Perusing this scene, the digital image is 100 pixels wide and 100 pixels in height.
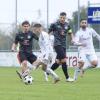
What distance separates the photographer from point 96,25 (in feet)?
116

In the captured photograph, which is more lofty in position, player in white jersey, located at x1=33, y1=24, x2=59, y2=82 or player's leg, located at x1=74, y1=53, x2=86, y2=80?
player in white jersey, located at x1=33, y1=24, x2=59, y2=82

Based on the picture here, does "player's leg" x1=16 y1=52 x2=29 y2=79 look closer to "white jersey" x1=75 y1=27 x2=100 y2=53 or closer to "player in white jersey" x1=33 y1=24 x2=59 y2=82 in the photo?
"player in white jersey" x1=33 y1=24 x2=59 y2=82

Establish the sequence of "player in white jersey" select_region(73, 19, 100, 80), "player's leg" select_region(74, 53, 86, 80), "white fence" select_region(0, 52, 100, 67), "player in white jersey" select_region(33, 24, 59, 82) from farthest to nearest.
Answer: "white fence" select_region(0, 52, 100, 67), "player in white jersey" select_region(73, 19, 100, 80), "player's leg" select_region(74, 53, 86, 80), "player in white jersey" select_region(33, 24, 59, 82)

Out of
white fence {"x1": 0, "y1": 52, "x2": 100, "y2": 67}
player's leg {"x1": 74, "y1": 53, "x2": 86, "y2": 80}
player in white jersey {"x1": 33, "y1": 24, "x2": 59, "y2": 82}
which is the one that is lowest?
white fence {"x1": 0, "y1": 52, "x2": 100, "y2": 67}

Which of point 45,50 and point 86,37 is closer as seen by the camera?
point 45,50

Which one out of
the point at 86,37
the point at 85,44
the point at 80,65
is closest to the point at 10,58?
the point at 85,44

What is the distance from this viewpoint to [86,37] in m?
18.6

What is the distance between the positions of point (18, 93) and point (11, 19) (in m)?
24.3

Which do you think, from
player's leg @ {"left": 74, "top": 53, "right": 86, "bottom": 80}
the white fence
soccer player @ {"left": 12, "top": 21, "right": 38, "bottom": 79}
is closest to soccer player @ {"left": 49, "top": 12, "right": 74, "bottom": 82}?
player's leg @ {"left": 74, "top": 53, "right": 86, "bottom": 80}

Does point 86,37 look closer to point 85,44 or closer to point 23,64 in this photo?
point 85,44

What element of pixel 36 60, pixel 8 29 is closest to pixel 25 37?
pixel 36 60

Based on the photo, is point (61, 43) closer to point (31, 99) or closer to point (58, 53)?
point (58, 53)

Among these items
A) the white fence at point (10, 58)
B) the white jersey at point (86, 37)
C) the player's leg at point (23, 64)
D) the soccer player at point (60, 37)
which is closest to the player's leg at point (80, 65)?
the white jersey at point (86, 37)

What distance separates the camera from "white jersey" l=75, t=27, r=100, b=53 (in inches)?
728
